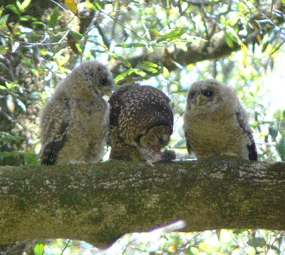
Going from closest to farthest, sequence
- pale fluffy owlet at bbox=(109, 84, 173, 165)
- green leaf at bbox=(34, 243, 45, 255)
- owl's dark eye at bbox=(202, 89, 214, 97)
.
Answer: pale fluffy owlet at bbox=(109, 84, 173, 165), green leaf at bbox=(34, 243, 45, 255), owl's dark eye at bbox=(202, 89, 214, 97)

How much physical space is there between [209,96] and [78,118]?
3.63ft

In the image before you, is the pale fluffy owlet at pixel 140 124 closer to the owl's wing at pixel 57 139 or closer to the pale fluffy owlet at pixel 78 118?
the pale fluffy owlet at pixel 78 118

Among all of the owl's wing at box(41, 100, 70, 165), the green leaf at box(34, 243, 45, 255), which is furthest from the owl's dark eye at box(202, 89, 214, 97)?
the green leaf at box(34, 243, 45, 255)

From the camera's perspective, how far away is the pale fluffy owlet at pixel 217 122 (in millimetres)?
2844

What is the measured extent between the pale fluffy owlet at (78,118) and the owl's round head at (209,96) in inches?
28.6

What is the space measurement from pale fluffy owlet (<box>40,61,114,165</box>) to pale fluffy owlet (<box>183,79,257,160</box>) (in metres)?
0.73

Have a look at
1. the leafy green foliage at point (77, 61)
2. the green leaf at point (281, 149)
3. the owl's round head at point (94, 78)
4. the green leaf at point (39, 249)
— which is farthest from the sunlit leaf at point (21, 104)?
the green leaf at point (281, 149)

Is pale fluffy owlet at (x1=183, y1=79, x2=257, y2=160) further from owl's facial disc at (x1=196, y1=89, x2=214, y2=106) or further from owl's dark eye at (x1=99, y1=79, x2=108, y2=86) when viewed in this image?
owl's dark eye at (x1=99, y1=79, x2=108, y2=86)

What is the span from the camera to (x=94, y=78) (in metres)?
2.66

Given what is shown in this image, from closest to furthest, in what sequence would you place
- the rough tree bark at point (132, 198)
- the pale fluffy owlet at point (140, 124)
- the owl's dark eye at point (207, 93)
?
the rough tree bark at point (132, 198)
the pale fluffy owlet at point (140, 124)
the owl's dark eye at point (207, 93)

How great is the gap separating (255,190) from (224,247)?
240 centimetres

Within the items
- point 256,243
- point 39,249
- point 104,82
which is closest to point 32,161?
point 39,249

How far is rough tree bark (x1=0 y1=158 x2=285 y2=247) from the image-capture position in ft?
6.36

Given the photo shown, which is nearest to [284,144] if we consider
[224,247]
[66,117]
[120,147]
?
[120,147]
